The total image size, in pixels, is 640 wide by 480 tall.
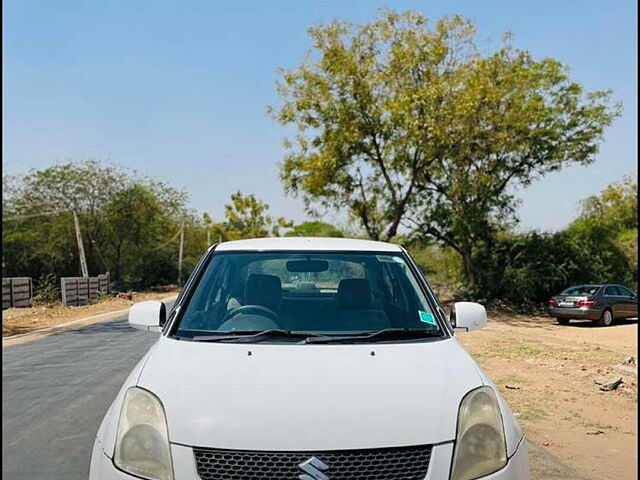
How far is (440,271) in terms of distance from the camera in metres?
30.3

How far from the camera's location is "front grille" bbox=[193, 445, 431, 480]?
2.64 m

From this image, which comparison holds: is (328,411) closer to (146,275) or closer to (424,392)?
(424,392)

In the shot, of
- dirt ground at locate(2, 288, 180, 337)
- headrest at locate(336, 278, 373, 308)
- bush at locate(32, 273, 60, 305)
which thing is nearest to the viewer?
headrest at locate(336, 278, 373, 308)

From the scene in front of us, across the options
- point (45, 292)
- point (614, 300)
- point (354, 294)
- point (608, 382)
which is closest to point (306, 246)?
point (354, 294)

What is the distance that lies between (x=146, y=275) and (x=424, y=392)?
146ft

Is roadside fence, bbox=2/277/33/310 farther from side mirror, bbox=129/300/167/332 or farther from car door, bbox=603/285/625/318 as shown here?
side mirror, bbox=129/300/167/332

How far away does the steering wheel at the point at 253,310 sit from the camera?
12.9 feet

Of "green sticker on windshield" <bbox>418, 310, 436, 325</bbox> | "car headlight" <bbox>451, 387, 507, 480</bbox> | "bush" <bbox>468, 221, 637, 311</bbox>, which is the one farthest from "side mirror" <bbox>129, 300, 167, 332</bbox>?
"bush" <bbox>468, 221, 637, 311</bbox>

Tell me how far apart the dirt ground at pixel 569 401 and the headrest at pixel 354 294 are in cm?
182

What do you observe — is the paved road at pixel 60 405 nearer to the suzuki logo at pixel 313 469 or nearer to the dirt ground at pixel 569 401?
the dirt ground at pixel 569 401

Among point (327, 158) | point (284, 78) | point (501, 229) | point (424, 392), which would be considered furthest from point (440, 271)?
point (424, 392)

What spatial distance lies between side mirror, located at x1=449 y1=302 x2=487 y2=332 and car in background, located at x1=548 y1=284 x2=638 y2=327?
18.5 metres

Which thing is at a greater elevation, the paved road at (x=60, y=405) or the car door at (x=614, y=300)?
the paved road at (x=60, y=405)

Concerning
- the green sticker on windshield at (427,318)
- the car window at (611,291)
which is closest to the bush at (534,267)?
the car window at (611,291)
